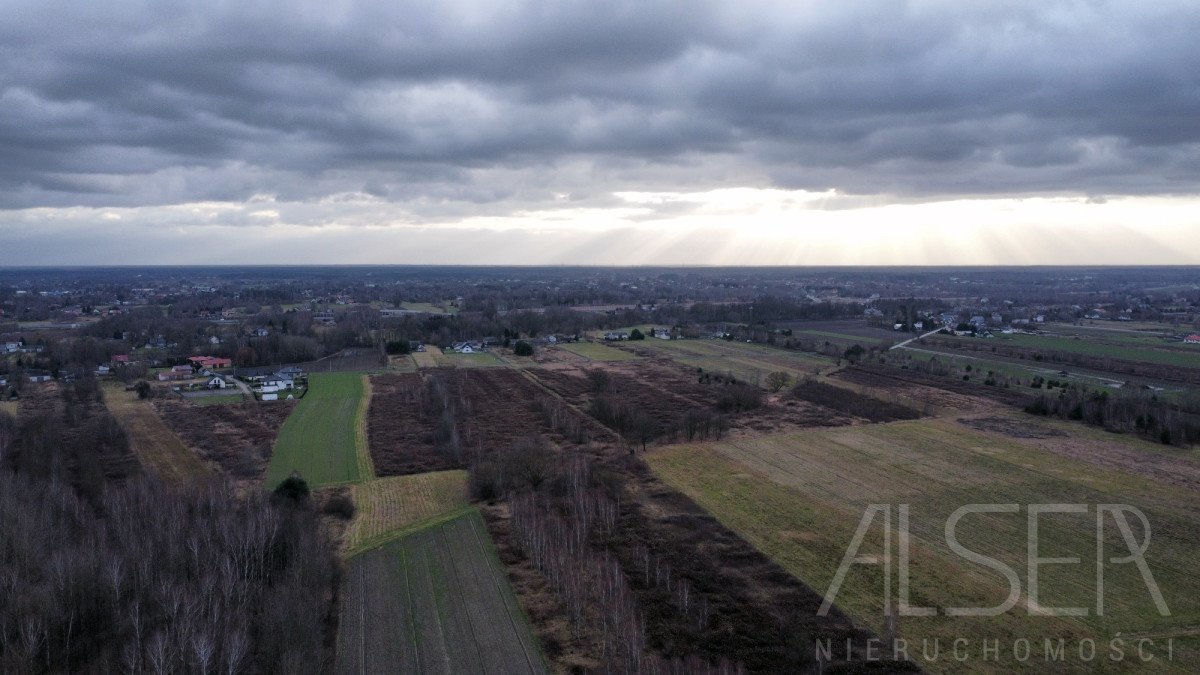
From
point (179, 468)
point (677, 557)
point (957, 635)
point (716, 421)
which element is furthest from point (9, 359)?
point (957, 635)

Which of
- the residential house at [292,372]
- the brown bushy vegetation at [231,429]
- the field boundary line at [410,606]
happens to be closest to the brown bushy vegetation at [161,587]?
the field boundary line at [410,606]

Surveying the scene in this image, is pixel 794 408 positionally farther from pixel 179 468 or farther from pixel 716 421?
pixel 179 468

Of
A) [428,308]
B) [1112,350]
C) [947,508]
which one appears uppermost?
[428,308]

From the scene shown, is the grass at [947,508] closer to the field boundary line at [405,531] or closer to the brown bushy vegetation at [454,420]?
the brown bushy vegetation at [454,420]

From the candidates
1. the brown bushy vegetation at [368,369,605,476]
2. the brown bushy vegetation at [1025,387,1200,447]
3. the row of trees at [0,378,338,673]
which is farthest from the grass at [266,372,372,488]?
the brown bushy vegetation at [1025,387,1200,447]

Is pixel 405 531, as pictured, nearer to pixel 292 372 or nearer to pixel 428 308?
pixel 292 372

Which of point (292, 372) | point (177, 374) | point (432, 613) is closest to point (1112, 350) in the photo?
point (432, 613)

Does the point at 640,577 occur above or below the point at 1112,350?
below

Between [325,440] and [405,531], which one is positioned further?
[325,440]
